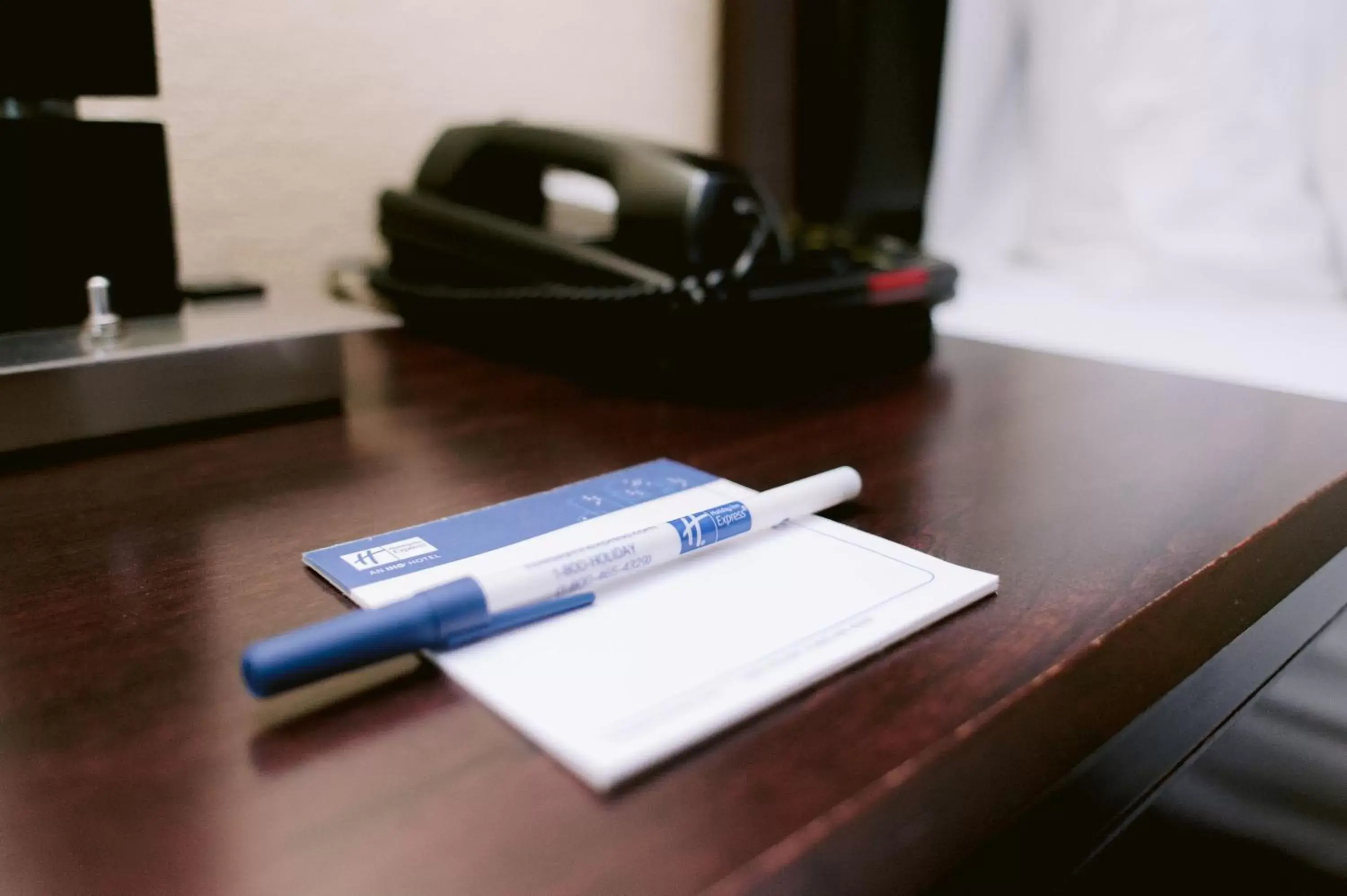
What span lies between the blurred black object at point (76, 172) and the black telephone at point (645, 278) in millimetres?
166

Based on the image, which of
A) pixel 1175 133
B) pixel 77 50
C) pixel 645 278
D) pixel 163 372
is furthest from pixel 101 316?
pixel 1175 133

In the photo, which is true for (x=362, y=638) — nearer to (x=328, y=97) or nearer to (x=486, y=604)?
(x=486, y=604)

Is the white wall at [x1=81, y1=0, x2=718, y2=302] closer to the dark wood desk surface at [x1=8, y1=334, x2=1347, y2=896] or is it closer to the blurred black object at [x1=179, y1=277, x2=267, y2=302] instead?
the blurred black object at [x1=179, y1=277, x2=267, y2=302]

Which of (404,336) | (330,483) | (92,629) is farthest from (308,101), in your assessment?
(92,629)

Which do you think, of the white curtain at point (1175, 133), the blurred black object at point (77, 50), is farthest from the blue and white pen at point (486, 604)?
the white curtain at point (1175, 133)

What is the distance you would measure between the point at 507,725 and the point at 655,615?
2.7 inches

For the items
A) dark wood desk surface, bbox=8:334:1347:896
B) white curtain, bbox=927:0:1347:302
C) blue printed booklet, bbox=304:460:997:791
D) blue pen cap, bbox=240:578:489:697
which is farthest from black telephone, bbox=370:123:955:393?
white curtain, bbox=927:0:1347:302

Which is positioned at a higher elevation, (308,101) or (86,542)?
(308,101)

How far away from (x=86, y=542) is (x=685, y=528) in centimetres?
22

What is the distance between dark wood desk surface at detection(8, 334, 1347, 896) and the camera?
8.8 inches

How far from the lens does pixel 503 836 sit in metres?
0.22

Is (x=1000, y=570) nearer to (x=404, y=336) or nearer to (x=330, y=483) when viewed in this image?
(x=330, y=483)

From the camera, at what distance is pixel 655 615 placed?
32cm

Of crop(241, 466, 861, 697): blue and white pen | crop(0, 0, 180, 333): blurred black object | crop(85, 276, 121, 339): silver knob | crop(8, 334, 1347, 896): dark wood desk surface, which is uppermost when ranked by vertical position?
crop(0, 0, 180, 333): blurred black object
